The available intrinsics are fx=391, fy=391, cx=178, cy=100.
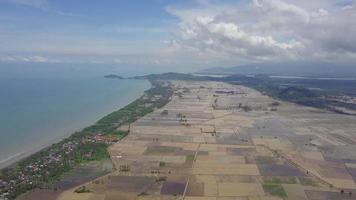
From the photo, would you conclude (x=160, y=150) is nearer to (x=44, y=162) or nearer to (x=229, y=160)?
(x=229, y=160)

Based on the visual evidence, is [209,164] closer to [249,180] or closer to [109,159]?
[249,180]

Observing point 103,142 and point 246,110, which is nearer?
point 103,142

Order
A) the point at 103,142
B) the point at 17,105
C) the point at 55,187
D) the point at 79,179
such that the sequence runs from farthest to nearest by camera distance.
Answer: the point at 17,105 → the point at 103,142 → the point at 79,179 → the point at 55,187

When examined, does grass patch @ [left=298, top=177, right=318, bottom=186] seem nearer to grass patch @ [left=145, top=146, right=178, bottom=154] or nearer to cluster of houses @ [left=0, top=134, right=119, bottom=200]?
grass patch @ [left=145, top=146, right=178, bottom=154]

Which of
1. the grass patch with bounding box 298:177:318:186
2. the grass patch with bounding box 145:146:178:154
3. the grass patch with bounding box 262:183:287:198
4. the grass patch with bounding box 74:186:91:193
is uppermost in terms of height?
the grass patch with bounding box 145:146:178:154

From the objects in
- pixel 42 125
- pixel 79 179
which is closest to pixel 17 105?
pixel 42 125

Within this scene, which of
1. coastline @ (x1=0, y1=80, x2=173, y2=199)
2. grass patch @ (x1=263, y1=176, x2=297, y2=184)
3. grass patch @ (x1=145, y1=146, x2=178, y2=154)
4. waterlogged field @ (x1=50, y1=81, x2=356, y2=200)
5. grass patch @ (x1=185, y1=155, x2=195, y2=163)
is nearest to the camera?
waterlogged field @ (x1=50, y1=81, x2=356, y2=200)

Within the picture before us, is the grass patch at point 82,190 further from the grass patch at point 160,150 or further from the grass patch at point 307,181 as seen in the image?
the grass patch at point 307,181

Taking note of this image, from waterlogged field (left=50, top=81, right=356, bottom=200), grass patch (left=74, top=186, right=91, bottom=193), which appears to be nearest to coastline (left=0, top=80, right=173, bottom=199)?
waterlogged field (left=50, top=81, right=356, bottom=200)
